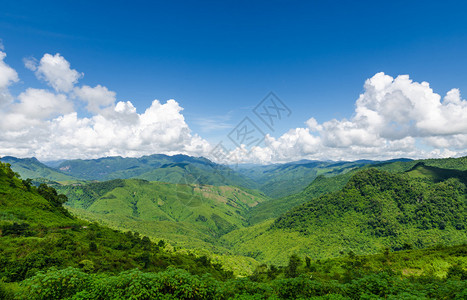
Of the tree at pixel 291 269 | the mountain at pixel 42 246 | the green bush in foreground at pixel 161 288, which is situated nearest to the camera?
the green bush in foreground at pixel 161 288

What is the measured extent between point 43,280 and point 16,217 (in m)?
74.4

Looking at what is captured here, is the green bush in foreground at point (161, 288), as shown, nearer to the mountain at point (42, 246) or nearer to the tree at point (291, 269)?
the mountain at point (42, 246)

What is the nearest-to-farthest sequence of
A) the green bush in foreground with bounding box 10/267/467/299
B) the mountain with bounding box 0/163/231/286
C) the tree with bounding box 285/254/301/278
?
the green bush in foreground with bounding box 10/267/467/299
the mountain with bounding box 0/163/231/286
the tree with bounding box 285/254/301/278

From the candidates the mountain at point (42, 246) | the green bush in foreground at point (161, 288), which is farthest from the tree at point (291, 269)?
the green bush in foreground at point (161, 288)

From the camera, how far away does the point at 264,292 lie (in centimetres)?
1953

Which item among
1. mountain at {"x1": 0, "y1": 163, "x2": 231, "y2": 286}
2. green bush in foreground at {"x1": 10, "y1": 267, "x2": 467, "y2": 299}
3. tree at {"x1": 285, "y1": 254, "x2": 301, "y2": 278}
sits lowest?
tree at {"x1": 285, "y1": 254, "x2": 301, "y2": 278}

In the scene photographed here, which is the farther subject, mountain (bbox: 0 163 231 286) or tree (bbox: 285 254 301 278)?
tree (bbox: 285 254 301 278)

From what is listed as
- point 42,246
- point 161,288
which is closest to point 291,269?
point 161,288

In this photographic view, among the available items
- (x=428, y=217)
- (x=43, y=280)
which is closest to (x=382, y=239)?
(x=428, y=217)

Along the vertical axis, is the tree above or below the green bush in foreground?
below

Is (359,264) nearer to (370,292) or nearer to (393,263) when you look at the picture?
(393,263)

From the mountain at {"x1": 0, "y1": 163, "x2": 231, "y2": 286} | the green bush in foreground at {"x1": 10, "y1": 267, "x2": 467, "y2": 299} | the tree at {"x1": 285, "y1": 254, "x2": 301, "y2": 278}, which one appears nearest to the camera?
the green bush in foreground at {"x1": 10, "y1": 267, "x2": 467, "y2": 299}

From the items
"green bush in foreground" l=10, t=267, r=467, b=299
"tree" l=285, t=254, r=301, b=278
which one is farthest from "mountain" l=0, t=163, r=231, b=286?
"tree" l=285, t=254, r=301, b=278

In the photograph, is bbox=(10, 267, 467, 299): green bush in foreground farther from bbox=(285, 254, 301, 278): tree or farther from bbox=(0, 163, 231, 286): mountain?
bbox=(285, 254, 301, 278): tree
